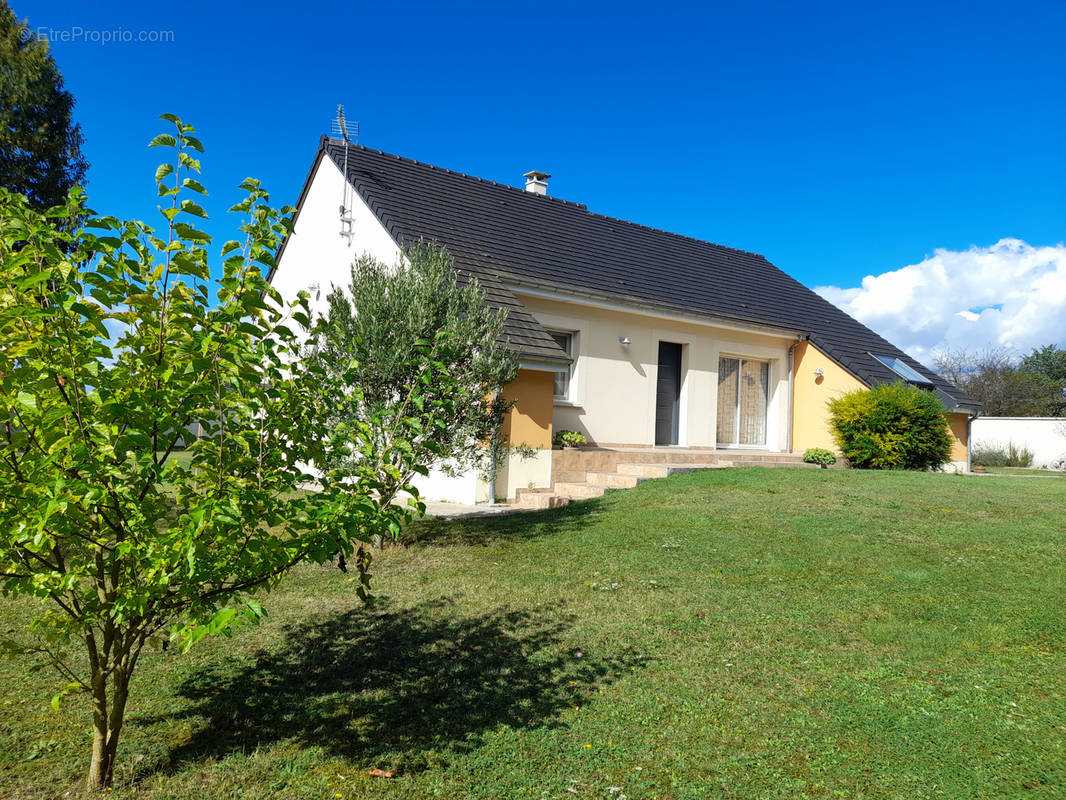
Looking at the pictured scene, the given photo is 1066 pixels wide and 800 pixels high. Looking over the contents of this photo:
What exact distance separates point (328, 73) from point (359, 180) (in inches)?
128

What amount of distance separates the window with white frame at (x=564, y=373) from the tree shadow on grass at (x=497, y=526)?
163 inches

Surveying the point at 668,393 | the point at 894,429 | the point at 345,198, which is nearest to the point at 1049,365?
the point at 894,429

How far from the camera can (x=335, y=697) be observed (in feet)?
14.7

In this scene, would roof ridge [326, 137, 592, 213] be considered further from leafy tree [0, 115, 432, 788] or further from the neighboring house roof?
leafy tree [0, 115, 432, 788]

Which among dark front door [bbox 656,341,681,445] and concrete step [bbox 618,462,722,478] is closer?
concrete step [bbox 618,462,722,478]

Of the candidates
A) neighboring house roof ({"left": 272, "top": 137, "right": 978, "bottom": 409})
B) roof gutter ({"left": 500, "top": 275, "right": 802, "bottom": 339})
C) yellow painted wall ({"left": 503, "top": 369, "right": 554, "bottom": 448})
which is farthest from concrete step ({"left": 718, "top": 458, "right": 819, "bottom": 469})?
yellow painted wall ({"left": 503, "top": 369, "right": 554, "bottom": 448})

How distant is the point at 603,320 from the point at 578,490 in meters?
4.66

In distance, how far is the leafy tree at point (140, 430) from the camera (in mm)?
2475

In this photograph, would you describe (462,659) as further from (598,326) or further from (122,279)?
(598,326)

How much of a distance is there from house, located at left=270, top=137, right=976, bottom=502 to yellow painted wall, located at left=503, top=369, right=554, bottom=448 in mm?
30

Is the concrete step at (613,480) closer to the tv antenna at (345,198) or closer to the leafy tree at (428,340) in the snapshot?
the leafy tree at (428,340)

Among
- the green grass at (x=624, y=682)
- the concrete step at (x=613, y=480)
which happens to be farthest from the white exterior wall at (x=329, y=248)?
the green grass at (x=624, y=682)

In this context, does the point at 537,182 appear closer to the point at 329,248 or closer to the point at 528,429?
the point at 329,248

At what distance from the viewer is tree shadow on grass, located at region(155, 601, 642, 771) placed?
3.88 meters
